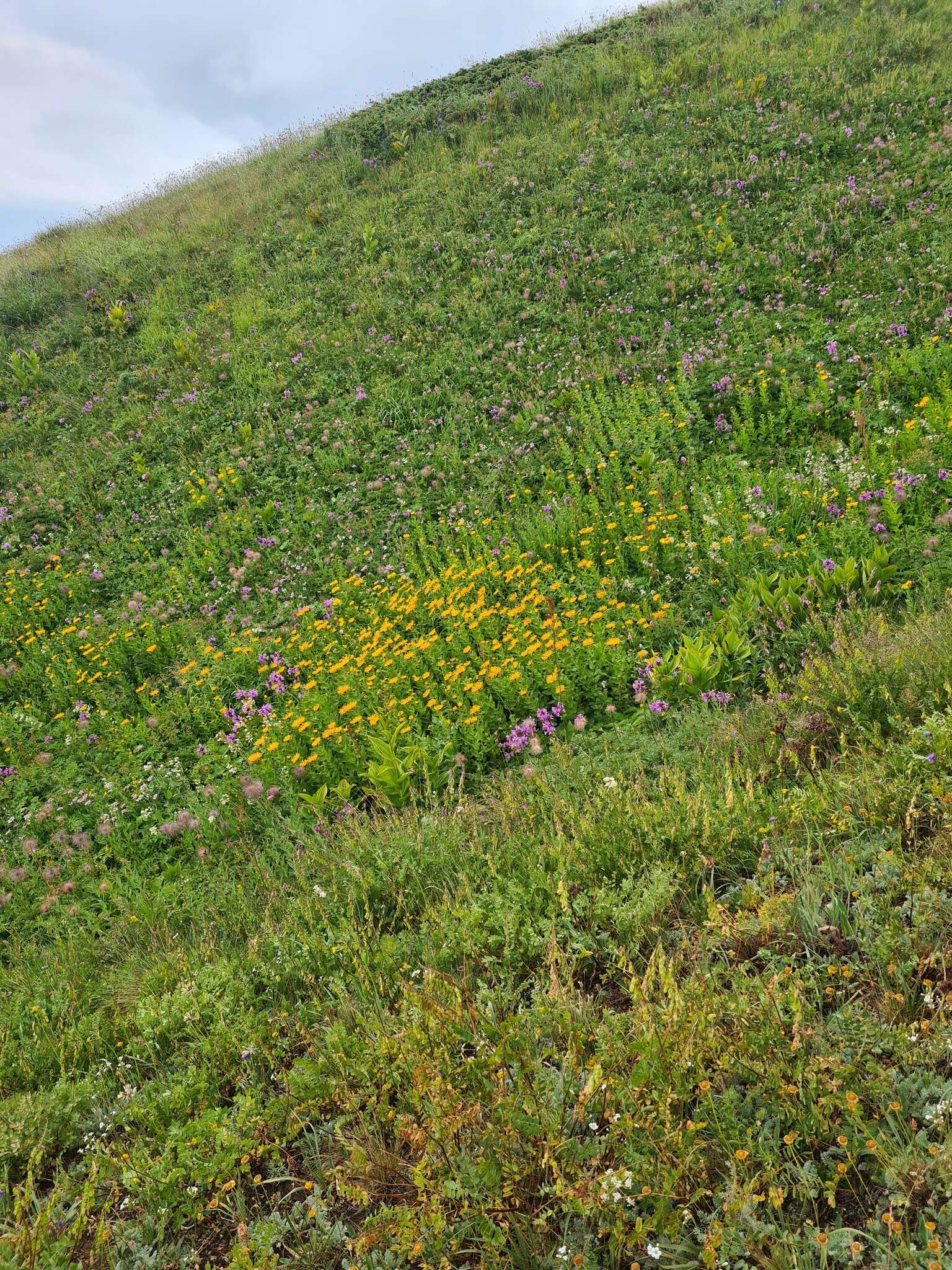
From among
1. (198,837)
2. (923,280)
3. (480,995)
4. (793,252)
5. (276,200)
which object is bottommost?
(198,837)

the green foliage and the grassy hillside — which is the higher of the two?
the green foliage

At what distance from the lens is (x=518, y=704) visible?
5.48m

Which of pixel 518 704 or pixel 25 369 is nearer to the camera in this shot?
pixel 518 704

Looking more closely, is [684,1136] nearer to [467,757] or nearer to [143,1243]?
[143,1243]

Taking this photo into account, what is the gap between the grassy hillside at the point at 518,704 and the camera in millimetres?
2023

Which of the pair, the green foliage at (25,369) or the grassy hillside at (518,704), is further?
the green foliage at (25,369)

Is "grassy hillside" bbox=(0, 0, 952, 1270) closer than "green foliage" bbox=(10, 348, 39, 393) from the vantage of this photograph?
Yes

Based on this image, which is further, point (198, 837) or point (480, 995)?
point (198, 837)

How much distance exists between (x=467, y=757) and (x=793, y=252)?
9360mm

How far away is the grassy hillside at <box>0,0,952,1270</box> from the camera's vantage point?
202 centimetres

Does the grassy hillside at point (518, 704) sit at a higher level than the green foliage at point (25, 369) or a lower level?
lower

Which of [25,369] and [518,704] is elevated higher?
[25,369]

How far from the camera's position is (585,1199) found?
1.82 m

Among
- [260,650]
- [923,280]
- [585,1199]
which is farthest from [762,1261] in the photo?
[923,280]
